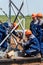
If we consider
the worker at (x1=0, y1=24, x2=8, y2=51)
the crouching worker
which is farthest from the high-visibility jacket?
the worker at (x1=0, y1=24, x2=8, y2=51)

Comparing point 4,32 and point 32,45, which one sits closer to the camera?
point 32,45

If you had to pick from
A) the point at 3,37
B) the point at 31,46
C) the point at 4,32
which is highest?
the point at 4,32

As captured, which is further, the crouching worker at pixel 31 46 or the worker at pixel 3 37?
the worker at pixel 3 37

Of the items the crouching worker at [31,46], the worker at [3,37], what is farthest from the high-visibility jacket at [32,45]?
the worker at [3,37]

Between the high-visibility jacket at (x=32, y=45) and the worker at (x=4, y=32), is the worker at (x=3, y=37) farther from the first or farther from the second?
the high-visibility jacket at (x=32, y=45)

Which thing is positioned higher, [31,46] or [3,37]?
[3,37]

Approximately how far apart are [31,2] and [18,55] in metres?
10.4

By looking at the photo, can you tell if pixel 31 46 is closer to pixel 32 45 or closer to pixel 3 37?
pixel 32 45

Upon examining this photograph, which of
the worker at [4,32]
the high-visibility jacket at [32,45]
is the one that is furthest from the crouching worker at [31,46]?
the worker at [4,32]

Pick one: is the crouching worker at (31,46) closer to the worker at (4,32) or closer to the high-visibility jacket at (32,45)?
the high-visibility jacket at (32,45)

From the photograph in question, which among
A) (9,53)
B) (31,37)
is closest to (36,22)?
(31,37)

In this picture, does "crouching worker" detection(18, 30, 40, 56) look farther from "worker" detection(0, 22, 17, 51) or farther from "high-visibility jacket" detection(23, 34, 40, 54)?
"worker" detection(0, 22, 17, 51)

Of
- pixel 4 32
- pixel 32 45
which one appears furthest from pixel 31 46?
Result: pixel 4 32

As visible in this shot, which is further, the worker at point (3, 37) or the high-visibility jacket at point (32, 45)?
the worker at point (3, 37)
